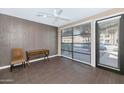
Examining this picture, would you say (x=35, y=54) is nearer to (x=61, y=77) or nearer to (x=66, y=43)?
(x=66, y=43)

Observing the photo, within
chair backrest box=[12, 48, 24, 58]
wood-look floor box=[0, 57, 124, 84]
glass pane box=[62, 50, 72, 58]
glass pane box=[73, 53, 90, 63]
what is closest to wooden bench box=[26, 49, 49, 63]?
chair backrest box=[12, 48, 24, 58]

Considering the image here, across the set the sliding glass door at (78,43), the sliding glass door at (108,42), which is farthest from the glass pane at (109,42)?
the sliding glass door at (78,43)

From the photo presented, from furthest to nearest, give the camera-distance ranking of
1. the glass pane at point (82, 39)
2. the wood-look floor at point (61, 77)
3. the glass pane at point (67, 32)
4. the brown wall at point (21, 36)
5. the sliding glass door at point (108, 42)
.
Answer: the glass pane at point (67, 32)
the glass pane at point (82, 39)
the brown wall at point (21, 36)
the sliding glass door at point (108, 42)
the wood-look floor at point (61, 77)

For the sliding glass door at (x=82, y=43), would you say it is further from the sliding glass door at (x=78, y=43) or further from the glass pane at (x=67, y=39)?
the glass pane at (x=67, y=39)

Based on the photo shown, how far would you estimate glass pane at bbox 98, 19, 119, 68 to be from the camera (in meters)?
3.68

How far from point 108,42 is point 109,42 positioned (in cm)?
4

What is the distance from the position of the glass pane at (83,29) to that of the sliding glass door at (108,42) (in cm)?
78

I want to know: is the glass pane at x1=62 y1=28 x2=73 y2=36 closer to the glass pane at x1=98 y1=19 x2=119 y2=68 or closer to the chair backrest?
the glass pane at x1=98 y1=19 x2=119 y2=68

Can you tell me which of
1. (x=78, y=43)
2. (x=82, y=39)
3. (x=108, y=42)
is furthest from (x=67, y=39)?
(x=108, y=42)

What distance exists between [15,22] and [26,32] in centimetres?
75

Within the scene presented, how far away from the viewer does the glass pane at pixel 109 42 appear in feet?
12.1

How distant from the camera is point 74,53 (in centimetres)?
592

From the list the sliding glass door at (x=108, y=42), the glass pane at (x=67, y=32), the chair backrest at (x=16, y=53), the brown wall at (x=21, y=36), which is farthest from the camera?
the glass pane at (x=67, y=32)
